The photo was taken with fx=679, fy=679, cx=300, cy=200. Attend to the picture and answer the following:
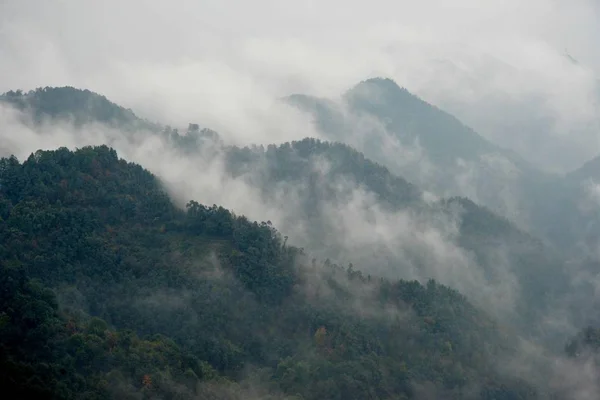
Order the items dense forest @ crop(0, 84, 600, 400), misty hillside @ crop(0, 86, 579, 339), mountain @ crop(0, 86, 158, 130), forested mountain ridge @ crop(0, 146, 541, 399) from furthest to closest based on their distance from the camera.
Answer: mountain @ crop(0, 86, 158, 130), misty hillside @ crop(0, 86, 579, 339), forested mountain ridge @ crop(0, 146, 541, 399), dense forest @ crop(0, 84, 600, 400)

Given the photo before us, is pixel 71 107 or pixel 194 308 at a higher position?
pixel 71 107

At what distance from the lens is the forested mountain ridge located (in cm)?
7919

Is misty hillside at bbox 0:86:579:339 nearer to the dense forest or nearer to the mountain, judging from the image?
the mountain

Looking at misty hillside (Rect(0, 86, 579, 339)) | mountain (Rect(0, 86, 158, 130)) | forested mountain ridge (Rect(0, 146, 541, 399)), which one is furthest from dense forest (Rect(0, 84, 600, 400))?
mountain (Rect(0, 86, 158, 130))

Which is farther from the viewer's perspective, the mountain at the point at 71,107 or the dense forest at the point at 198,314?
the mountain at the point at 71,107

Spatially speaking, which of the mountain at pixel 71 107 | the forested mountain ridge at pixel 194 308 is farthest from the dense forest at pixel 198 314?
the mountain at pixel 71 107

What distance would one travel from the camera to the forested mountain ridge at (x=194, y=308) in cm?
7919

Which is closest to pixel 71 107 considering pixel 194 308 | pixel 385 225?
pixel 385 225

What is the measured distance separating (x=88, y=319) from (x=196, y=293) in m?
18.9

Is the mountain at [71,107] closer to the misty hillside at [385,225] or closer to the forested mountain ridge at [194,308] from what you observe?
the misty hillside at [385,225]

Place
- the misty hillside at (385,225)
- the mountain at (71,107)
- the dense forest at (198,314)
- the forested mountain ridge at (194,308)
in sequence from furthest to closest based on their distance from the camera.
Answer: the mountain at (71,107), the misty hillside at (385,225), the forested mountain ridge at (194,308), the dense forest at (198,314)

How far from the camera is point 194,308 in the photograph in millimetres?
100250

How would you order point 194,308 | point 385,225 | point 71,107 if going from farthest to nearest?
1. point 71,107
2. point 385,225
3. point 194,308

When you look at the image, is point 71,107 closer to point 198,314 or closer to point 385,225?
point 385,225
